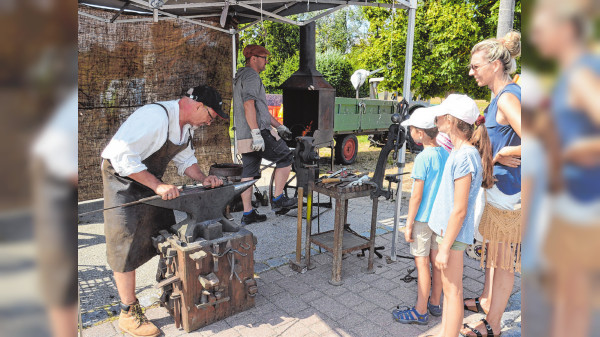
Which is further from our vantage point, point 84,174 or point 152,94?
point 152,94

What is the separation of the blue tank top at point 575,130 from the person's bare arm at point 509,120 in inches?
86.5

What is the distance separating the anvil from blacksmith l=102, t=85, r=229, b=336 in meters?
0.13

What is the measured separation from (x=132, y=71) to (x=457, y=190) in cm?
510

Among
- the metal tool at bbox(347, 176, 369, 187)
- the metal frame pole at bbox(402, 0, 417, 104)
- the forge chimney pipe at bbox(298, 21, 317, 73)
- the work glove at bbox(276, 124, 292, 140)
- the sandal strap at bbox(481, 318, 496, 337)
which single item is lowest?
the sandal strap at bbox(481, 318, 496, 337)

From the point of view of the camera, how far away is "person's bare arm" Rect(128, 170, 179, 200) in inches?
110

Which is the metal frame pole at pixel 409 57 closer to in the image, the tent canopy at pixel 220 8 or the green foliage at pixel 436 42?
the tent canopy at pixel 220 8

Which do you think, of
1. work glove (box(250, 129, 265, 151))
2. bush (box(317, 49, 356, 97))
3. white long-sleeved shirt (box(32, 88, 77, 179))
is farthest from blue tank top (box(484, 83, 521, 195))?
bush (box(317, 49, 356, 97))

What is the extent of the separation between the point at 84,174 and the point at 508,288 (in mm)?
5305

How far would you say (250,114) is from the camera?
5.12m

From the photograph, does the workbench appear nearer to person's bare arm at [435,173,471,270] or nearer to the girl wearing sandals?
the girl wearing sandals

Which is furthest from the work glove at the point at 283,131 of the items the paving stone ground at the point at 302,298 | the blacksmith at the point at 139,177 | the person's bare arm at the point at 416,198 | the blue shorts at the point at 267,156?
the person's bare arm at the point at 416,198

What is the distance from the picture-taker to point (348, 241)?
4.02 meters

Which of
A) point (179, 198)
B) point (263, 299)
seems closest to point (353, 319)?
point (263, 299)

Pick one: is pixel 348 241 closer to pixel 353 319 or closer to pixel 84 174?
pixel 353 319
